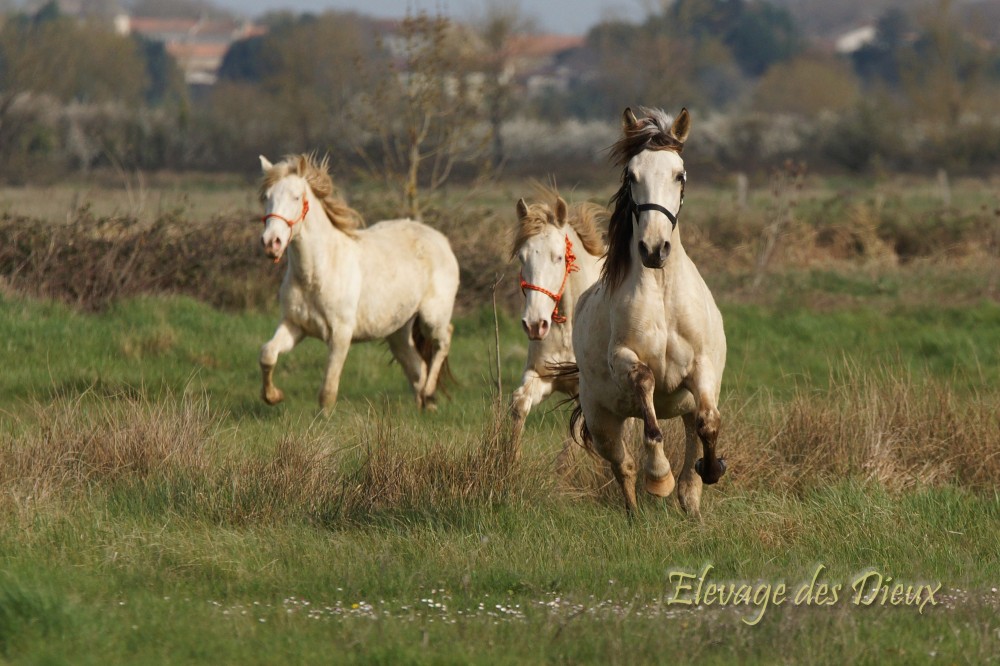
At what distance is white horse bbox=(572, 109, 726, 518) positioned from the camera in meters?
6.51

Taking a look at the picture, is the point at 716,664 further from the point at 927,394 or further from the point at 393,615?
the point at 927,394

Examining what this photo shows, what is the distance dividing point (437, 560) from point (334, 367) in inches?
183

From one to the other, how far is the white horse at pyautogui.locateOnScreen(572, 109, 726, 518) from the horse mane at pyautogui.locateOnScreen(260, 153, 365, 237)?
430 centimetres

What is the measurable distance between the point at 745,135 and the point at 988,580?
44.5 metres

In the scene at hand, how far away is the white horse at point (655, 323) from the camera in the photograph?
6508mm

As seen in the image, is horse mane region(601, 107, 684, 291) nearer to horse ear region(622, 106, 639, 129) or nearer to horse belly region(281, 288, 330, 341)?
horse ear region(622, 106, 639, 129)

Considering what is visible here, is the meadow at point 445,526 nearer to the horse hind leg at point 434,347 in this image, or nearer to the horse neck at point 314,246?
the horse hind leg at point 434,347

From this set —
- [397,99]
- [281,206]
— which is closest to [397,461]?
[281,206]

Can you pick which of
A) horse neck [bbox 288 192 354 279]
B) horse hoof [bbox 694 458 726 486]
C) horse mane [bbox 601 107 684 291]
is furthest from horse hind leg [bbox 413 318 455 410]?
horse hoof [bbox 694 458 726 486]

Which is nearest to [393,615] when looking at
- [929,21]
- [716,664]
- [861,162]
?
[716,664]

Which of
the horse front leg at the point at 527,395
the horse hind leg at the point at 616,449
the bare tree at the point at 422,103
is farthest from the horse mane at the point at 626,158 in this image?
the bare tree at the point at 422,103

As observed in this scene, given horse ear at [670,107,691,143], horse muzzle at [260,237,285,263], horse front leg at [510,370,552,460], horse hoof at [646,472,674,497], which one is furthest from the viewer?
horse muzzle at [260,237,285,263]

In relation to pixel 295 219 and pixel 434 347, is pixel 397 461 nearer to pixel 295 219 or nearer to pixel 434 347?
pixel 295 219

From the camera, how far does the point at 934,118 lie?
181 ft
